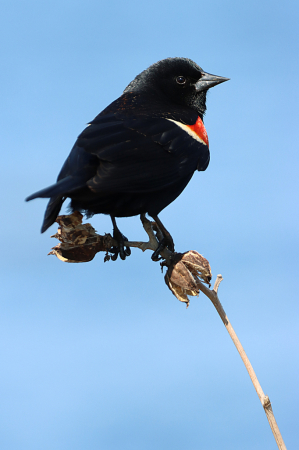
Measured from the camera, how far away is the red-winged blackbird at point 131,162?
111 inches

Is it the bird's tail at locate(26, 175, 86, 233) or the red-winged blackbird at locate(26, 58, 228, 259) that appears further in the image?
the red-winged blackbird at locate(26, 58, 228, 259)

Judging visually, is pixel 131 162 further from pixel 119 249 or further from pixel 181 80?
pixel 181 80

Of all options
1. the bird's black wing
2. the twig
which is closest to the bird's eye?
the bird's black wing

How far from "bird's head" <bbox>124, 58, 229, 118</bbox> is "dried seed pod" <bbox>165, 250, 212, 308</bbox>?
1.76 metres

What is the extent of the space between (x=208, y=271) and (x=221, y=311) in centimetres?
44

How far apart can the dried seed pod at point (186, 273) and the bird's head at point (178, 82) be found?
176 centimetres

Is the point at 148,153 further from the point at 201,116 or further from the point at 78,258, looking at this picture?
the point at 201,116

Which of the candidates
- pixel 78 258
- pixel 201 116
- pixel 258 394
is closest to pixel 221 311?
pixel 258 394

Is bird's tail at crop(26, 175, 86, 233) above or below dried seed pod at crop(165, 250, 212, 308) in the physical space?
above

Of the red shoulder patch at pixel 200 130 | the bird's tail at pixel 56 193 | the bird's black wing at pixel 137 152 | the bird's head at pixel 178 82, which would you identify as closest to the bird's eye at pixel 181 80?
the bird's head at pixel 178 82

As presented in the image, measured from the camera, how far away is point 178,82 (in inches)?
161

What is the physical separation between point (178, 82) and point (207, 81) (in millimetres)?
247

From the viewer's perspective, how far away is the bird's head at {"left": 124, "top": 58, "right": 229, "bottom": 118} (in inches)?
160

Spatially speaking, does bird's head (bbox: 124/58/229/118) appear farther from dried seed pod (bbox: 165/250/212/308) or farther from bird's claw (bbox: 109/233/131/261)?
dried seed pod (bbox: 165/250/212/308)
